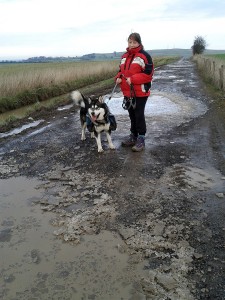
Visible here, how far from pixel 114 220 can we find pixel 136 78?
275 cm

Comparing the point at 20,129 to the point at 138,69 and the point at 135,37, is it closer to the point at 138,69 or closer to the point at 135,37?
the point at 138,69

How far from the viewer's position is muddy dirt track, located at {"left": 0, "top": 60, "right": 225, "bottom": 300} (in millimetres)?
2609

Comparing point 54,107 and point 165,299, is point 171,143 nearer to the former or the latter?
point 165,299

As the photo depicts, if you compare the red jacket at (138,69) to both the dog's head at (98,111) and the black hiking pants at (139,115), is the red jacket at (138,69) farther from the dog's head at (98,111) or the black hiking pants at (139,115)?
the dog's head at (98,111)

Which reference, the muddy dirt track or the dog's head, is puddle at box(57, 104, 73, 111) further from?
the dog's head

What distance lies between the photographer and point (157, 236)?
3203mm

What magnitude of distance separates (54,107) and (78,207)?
792 centimetres

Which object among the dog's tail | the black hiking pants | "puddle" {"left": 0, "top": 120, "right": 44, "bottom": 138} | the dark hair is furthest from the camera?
"puddle" {"left": 0, "top": 120, "right": 44, "bottom": 138}

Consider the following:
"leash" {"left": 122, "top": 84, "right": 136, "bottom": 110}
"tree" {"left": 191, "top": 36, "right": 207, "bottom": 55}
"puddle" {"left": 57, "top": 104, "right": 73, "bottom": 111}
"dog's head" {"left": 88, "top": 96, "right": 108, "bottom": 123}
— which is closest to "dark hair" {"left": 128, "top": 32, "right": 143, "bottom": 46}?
"leash" {"left": 122, "top": 84, "right": 136, "bottom": 110}

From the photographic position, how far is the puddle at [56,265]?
8.34ft

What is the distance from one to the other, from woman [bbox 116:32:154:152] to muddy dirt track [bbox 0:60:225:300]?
566 mm

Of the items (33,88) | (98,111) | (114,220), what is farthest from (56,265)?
(33,88)

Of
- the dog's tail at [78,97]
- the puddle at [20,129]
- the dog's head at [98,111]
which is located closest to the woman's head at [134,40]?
the dog's head at [98,111]

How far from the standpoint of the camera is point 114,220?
3541 millimetres
